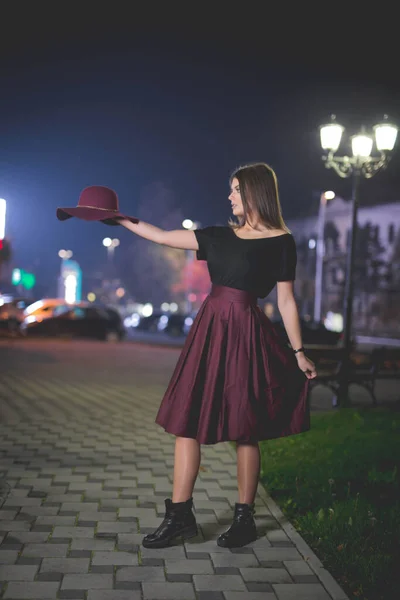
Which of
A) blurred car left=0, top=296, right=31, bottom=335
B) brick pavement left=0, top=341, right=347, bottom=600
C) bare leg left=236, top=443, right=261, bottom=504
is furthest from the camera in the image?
blurred car left=0, top=296, right=31, bottom=335

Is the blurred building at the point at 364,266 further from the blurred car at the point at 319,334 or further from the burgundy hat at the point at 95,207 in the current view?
the burgundy hat at the point at 95,207

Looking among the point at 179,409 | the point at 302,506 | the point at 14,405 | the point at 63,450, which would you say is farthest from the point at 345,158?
the point at 179,409

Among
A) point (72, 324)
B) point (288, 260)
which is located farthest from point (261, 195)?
point (72, 324)

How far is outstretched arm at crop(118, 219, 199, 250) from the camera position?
443 centimetres

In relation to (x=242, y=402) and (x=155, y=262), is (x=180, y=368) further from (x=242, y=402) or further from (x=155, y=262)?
(x=155, y=262)

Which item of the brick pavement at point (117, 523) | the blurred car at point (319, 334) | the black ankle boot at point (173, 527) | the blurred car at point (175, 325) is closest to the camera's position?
the brick pavement at point (117, 523)

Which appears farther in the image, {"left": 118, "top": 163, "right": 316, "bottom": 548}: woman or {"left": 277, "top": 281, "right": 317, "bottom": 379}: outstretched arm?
{"left": 277, "top": 281, "right": 317, "bottom": 379}: outstretched arm

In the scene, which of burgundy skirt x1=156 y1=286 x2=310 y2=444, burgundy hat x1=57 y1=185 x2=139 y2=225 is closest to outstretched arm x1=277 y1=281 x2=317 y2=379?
burgundy skirt x1=156 y1=286 x2=310 y2=444

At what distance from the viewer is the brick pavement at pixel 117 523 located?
12.2 feet

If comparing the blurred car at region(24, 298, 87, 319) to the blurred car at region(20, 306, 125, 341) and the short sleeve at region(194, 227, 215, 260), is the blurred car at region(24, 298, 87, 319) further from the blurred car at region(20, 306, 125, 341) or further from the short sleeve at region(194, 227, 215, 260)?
the short sleeve at region(194, 227, 215, 260)

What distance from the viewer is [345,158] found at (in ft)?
51.0

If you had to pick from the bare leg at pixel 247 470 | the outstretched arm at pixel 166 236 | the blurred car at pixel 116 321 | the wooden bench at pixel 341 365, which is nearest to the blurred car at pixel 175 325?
the blurred car at pixel 116 321

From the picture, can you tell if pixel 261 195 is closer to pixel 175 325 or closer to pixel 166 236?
pixel 166 236

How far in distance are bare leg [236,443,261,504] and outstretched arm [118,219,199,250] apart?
1.23 metres
